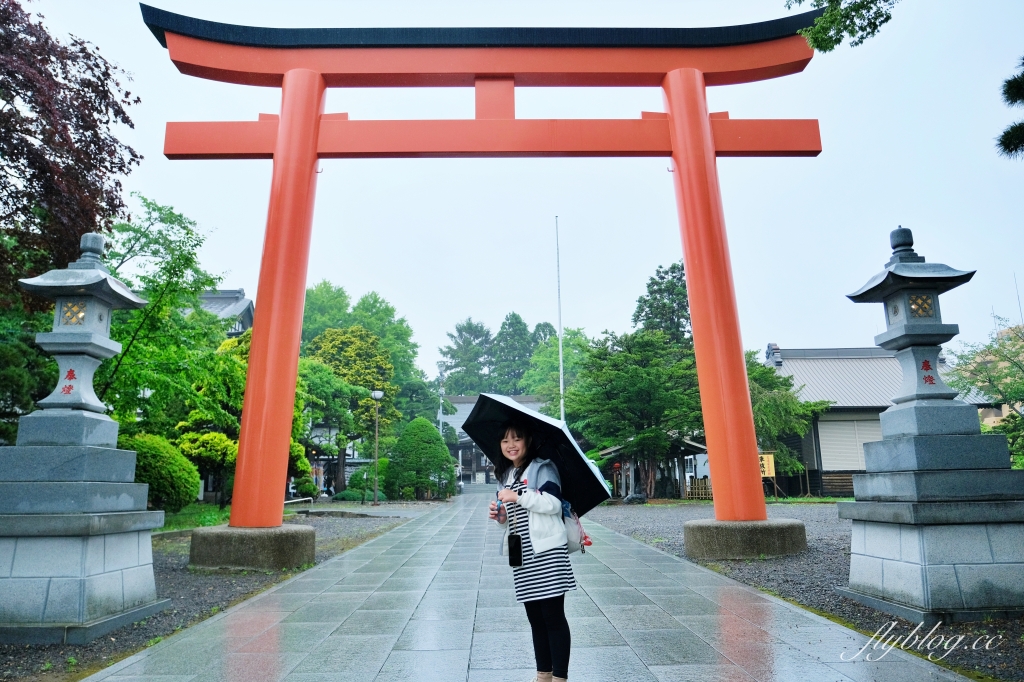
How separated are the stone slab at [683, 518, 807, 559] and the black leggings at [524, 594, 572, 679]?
5.43m

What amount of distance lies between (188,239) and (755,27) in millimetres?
10192

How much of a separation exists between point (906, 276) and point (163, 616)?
688 centimetres

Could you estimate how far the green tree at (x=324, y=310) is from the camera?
42.6 metres

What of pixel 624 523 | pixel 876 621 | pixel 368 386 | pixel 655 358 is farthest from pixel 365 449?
pixel 876 621

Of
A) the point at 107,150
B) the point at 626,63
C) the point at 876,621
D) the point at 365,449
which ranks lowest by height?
the point at 876,621

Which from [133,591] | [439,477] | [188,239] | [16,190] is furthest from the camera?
[439,477]

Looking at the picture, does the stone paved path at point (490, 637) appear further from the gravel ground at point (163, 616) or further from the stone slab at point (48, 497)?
the stone slab at point (48, 497)

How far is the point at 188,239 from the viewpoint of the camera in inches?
464

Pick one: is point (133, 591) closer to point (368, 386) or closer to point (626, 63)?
point (626, 63)

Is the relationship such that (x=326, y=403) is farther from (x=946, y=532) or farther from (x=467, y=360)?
(x=467, y=360)

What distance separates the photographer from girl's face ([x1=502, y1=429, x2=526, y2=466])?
3.26 meters

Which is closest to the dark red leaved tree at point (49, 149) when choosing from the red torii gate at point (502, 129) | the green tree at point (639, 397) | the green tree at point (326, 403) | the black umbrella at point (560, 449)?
the red torii gate at point (502, 129)

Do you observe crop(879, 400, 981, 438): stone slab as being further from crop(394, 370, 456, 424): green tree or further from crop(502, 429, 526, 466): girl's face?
crop(394, 370, 456, 424): green tree

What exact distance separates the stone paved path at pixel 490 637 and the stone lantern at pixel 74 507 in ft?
2.32
